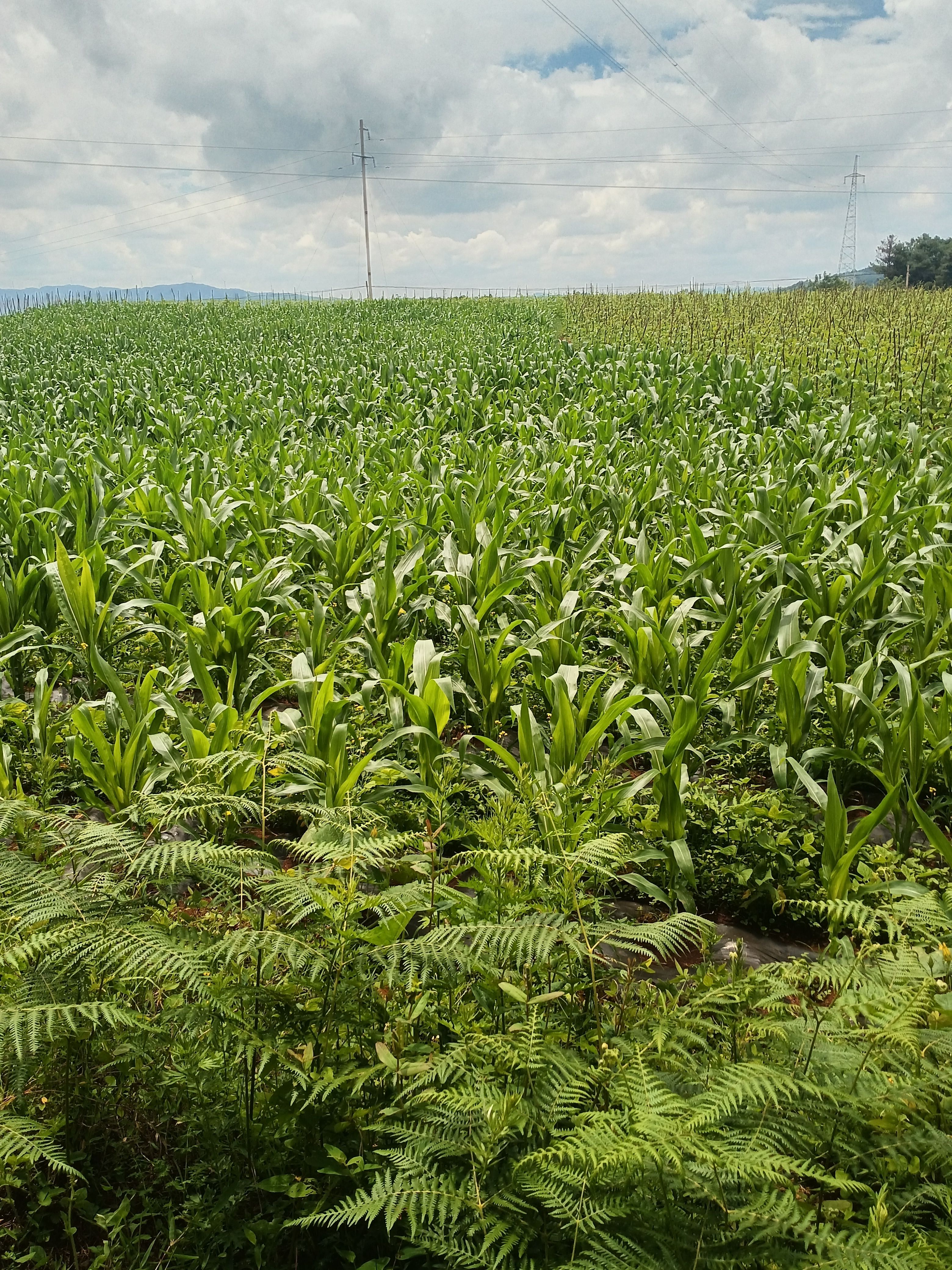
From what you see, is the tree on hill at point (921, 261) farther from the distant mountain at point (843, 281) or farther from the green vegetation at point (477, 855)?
the green vegetation at point (477, 855)

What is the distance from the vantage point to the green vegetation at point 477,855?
1.33 meters

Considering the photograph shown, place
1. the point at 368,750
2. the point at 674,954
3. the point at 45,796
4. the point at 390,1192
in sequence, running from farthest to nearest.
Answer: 1. the point at 368,750
2. the point at 45,796
3. the point at 674,954
4. the point at 390,1192

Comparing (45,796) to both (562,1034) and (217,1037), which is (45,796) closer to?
(217,1037)

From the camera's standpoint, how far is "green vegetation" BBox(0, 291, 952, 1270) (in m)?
1.33

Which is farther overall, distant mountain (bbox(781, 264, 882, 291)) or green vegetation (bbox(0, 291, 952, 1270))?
distant mountain (bbox(781, 264, 882, 291))

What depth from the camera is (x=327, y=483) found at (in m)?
6.48

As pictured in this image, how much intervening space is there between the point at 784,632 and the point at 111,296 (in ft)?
179

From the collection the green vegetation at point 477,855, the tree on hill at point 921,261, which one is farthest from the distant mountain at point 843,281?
the green vegetation at point 477,855

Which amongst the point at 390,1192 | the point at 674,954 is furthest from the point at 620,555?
the point at 390,1192

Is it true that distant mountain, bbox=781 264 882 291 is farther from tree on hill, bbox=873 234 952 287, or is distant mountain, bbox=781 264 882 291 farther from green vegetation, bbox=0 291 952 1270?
green vegetation, bbox=0 291 952 1270

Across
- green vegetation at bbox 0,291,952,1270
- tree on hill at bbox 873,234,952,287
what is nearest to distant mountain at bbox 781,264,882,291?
tree on hill at bbox 873,234,952,287

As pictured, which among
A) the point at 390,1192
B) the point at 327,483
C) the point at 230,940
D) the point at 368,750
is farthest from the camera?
the point at 327,483

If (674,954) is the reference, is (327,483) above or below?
above

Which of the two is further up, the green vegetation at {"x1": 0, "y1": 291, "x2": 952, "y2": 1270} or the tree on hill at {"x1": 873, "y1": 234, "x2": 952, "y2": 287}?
the tree on hill at {"x1": 873, "y1": 234, "x2": 952, "y2": 287}
